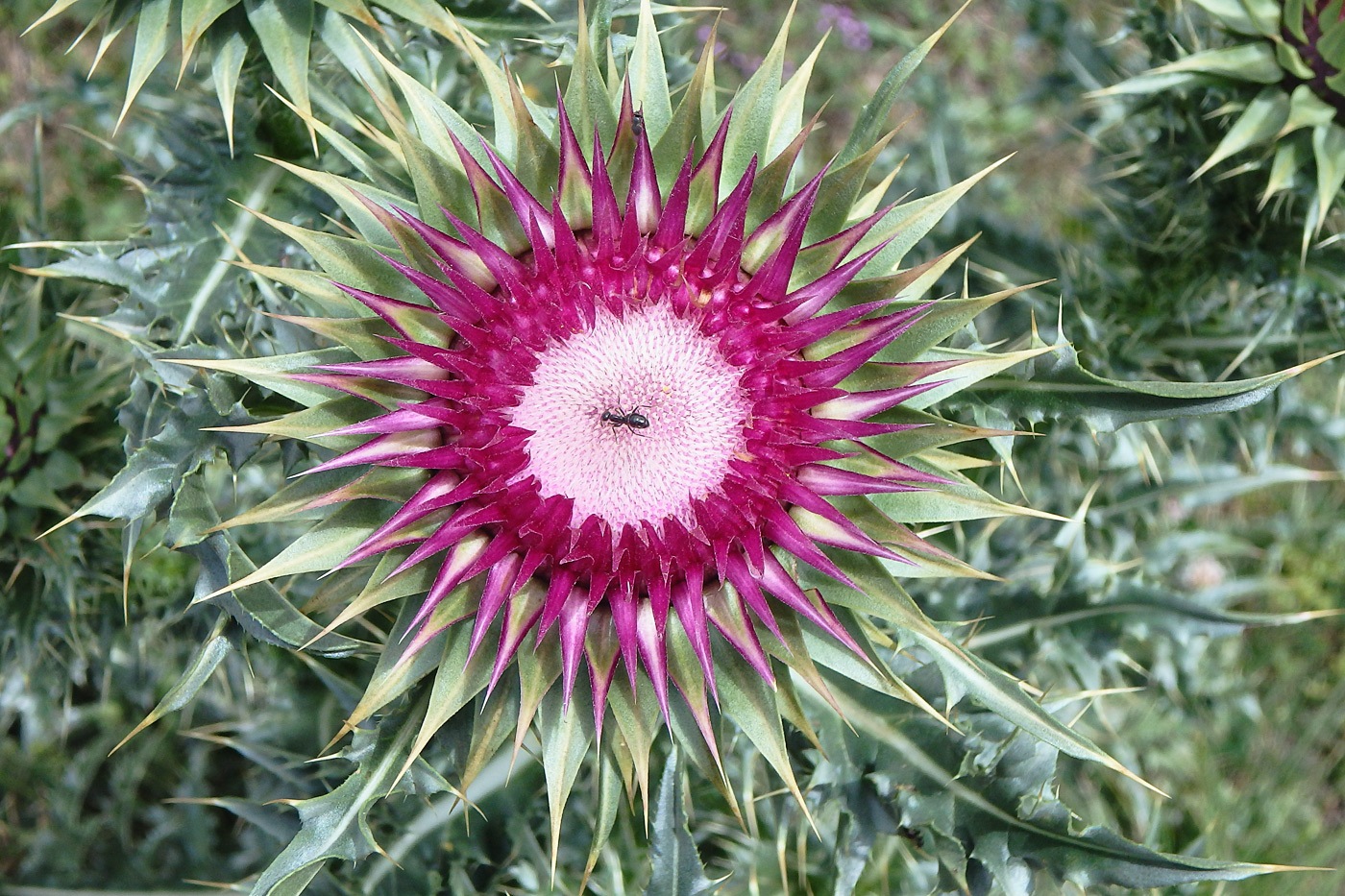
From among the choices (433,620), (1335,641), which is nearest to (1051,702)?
(433,620)

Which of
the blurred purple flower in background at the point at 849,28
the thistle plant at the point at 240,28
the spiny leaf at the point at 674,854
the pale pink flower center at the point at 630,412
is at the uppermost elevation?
the blurred purple flower in background at the point at 849,28

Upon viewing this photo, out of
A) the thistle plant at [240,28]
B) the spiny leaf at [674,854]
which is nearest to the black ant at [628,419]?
the spiny leaf at [674,854]

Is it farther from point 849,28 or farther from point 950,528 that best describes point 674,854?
point 849,28

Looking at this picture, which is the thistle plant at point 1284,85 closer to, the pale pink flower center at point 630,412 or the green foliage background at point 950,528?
the green foliage background at point 950,528

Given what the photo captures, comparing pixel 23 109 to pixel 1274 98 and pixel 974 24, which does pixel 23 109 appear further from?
pixel 974 24

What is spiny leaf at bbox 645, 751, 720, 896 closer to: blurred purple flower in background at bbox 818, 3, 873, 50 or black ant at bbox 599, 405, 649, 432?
black ant at bbox 599, 405, 649, 432

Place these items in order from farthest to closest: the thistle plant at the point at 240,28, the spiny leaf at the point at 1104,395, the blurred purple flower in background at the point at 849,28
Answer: the blurred purple flower in background at the point at 849,28 < the thistle plant at the point at 240,28 < the spiny leaf at the point at 1104,395

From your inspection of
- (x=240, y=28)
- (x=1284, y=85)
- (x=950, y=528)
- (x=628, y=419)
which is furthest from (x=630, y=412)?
(x=1284, y=85)
